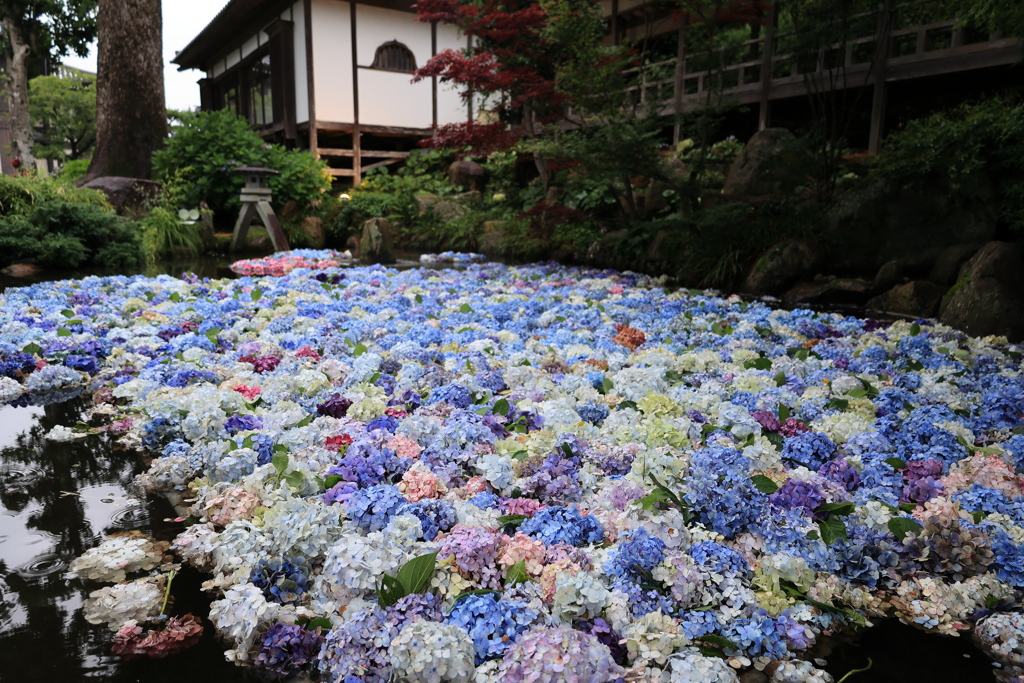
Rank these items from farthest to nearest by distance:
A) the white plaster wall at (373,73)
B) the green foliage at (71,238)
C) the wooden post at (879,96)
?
1. the white plaster wall at (373,73)
2. the wooden post at (879,96)
3. the green foliage at (71,238)

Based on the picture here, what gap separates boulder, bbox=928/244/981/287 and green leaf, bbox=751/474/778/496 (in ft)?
14.6

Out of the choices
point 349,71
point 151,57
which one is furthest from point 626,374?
point 349,71

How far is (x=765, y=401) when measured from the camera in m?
2.82

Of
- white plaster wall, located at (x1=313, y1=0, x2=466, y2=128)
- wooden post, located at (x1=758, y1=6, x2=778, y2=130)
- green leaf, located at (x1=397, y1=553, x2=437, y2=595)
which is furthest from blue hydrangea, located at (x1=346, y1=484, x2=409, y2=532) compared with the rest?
white plaster wall, located at (x1=313, y1=0, x2=466, y2=128)

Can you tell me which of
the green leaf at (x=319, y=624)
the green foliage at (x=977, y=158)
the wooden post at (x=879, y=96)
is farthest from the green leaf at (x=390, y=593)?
the wooden post at (x=879, y=96)

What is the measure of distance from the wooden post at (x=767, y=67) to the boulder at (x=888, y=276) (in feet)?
14.9

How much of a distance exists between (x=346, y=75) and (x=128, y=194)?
5.85 meters

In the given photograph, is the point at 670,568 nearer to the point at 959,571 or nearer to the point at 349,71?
the point at 959,571

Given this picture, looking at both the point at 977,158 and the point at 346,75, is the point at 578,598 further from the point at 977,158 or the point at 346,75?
the point at 346,75

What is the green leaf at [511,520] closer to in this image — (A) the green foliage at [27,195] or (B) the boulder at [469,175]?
(A) the green foliage at [27,195]

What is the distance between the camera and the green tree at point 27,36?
1478 centimetres

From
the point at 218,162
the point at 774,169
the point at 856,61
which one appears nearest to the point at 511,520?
the point at 774,169

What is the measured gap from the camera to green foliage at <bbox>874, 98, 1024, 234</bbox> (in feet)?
17.2

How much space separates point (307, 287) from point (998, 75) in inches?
348
